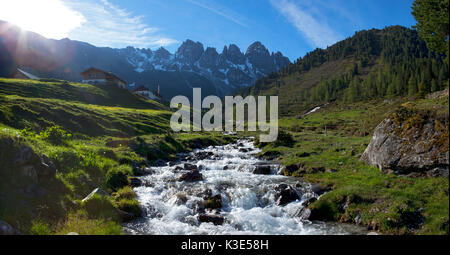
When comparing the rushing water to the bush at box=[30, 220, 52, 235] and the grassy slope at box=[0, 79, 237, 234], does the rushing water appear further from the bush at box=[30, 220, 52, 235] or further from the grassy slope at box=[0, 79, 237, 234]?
the bush at box=[30, 220, 52, 235]

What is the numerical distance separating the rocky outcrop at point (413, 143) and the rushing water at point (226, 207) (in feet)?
20.1

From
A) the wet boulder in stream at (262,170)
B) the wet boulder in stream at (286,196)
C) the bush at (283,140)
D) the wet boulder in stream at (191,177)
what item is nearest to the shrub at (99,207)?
the wet boulder in stream at (191,177)

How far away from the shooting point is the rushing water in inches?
486

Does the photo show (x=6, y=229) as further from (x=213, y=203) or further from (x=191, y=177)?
(x=191, y=177)

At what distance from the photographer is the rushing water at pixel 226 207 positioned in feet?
40.5

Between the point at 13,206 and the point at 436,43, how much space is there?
2519 cm

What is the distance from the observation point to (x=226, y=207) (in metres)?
15.5

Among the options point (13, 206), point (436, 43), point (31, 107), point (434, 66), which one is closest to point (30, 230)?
point (13, 206)

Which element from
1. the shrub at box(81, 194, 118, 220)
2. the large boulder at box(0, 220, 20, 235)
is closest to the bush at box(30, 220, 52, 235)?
the large boulder at box(0, 220, 20, 235)

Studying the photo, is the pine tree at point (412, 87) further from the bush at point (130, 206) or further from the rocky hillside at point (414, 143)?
the bush at point (130, 206)

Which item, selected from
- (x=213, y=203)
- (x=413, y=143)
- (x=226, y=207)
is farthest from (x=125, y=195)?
(x=413, y=143)

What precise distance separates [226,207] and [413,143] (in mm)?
13167

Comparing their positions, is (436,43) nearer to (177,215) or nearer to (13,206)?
(177,215)

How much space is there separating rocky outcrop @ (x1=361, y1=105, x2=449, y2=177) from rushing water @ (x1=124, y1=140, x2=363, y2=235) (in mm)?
6120
